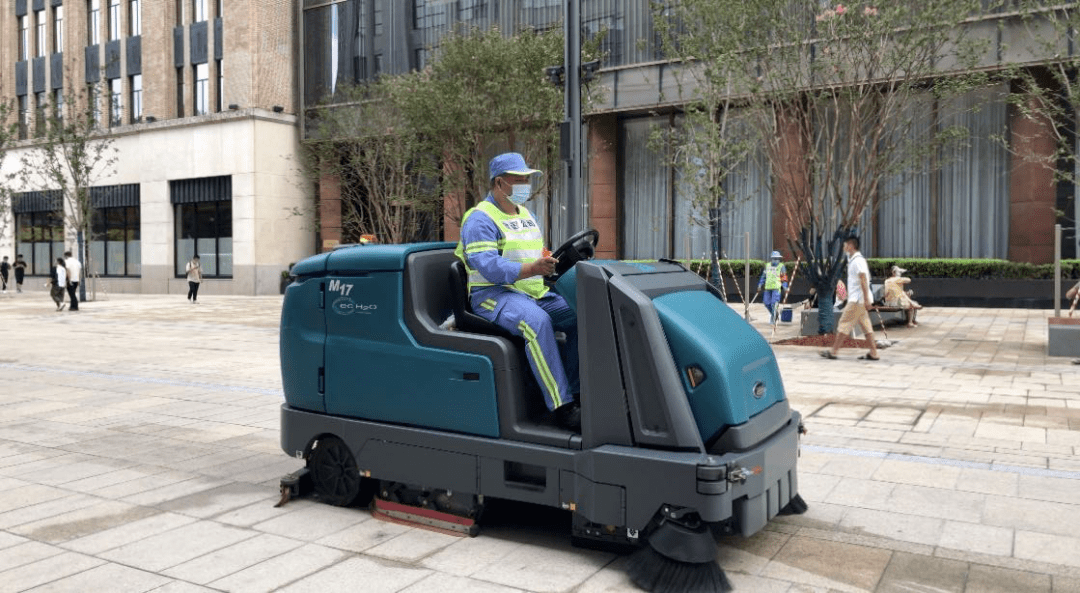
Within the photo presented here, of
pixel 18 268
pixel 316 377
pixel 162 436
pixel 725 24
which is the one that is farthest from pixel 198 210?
pixel 316 377

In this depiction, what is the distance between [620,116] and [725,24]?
12598mm

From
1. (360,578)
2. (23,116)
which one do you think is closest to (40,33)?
(23,116)

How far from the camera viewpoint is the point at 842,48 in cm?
1491

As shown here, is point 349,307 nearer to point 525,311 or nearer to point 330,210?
point 525,311

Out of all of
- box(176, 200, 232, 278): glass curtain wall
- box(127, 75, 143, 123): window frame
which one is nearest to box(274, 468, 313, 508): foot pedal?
box(176, 200, 232, 278): glass curtain wall

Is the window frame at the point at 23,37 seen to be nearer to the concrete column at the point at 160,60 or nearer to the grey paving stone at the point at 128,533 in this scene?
the concrete column at the point at 160,60

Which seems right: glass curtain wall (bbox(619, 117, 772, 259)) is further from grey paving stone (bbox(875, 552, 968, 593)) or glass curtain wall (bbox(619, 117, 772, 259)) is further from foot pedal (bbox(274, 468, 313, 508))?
grey paving stone (bbox(875, 552, 968, 593))

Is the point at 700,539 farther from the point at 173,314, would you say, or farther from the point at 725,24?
the point at 173,314

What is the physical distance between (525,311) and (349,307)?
3.69 ft

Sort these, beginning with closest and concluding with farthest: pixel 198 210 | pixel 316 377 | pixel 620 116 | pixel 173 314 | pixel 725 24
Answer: pixel 316 377, pixel 725 24, pixel 173 314, pixel 620 116, pixel 198 210

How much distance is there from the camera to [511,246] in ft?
15.6

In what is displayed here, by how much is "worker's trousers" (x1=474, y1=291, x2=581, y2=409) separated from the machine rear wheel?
4.09 feet

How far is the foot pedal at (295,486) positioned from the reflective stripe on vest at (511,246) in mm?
1624

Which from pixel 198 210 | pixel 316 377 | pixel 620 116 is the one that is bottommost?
pixel 316 377
